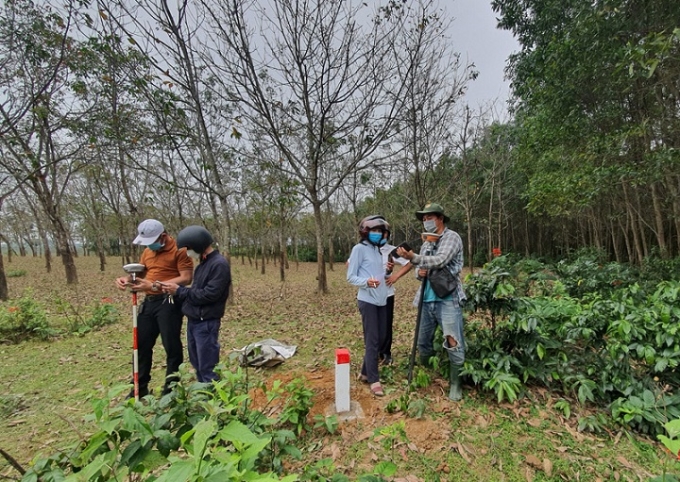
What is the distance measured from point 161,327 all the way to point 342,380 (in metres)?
1.81

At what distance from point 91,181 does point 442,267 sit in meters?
19.8

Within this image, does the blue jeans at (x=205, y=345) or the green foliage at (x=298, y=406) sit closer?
the green foliage at (x=298, y=406)

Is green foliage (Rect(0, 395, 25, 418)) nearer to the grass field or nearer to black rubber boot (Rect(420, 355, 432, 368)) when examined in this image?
the grass field

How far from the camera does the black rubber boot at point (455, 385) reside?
3.00 metres

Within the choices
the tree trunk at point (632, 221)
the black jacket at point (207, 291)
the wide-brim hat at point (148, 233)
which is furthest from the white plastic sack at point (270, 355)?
the tree trunk at point (632, 221)

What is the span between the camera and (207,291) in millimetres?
2725

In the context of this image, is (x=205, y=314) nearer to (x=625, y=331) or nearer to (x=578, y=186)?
(x=625, y=331)

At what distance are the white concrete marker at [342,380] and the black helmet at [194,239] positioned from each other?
1.59 meters

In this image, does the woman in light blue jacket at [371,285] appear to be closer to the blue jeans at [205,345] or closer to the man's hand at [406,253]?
the man's hand at [406,253]

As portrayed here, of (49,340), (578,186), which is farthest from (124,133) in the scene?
(578,186)

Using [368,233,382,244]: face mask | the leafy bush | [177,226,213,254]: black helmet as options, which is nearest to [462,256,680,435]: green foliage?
[368,233,382,244]: face mask

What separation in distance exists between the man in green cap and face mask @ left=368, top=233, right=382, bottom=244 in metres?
0.30

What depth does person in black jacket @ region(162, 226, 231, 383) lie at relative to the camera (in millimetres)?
2744

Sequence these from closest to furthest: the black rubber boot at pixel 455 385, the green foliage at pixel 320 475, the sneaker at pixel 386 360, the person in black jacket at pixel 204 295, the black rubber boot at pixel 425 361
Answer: the green foliage at pixel 320 475 < the person in black jacket at pixel 204 295 < the black rubber boot at pixel 455 385 < the black rubber boot at pixel 425 361 < the sneaker at pixel 386 360
